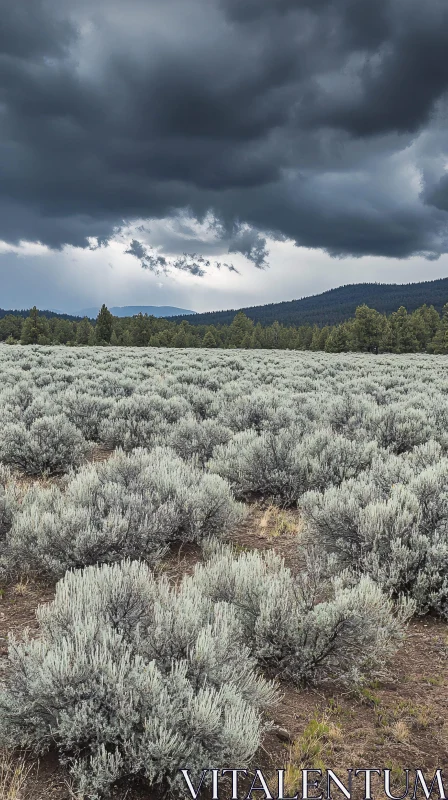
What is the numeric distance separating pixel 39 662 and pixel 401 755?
206 cm

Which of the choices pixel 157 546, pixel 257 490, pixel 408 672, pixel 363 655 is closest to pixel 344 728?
pixel 363 655

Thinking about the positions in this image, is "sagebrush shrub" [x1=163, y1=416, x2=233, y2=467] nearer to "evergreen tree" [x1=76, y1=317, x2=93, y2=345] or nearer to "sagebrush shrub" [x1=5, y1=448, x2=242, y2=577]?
"sagebrush shrub" [x1=5, y1=448, x2=242, y2=577]

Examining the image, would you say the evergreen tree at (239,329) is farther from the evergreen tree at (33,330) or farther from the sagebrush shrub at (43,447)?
the sagebrush shrub at (43,447)

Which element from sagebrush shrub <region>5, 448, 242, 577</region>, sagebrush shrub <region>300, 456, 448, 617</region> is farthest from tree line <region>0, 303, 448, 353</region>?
sagebrush shrub <region>300, 456, 448, 617</region>

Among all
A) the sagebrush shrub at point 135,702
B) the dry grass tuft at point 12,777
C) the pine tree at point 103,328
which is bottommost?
the dry grass tuft at point 12,777

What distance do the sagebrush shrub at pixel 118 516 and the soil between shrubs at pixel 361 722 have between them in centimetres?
52

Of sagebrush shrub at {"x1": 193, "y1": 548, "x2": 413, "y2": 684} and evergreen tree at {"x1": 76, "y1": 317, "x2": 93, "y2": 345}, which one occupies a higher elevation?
evergreen tree at {"x1": 76, "y1": 317, "x2": 93, "y2": 345}

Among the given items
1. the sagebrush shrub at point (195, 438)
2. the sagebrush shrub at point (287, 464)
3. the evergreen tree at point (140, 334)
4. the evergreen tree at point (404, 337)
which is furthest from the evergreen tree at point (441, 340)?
the sagebrush shrub at point (287, 464)

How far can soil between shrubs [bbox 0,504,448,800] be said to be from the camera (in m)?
2.41

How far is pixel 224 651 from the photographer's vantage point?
2762mm

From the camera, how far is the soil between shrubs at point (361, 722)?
241 cm

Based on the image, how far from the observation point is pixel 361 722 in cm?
278

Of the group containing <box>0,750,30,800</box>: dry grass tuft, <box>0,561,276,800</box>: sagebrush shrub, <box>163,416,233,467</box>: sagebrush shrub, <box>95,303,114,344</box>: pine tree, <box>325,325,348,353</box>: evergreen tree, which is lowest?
<box>0,750,30,800</box>: dry grass tuft

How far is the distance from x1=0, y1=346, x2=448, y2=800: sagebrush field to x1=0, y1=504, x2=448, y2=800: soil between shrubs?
1cm
